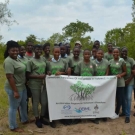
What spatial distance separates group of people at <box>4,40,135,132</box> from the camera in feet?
16.4

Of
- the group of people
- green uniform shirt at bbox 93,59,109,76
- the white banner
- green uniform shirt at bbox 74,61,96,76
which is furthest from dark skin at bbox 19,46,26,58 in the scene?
green uniform shirt at bbox 93,59,109,76

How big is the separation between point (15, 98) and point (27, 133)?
838mm

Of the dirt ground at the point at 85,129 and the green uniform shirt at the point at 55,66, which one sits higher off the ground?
the green uniform shirt at the point at 55,66

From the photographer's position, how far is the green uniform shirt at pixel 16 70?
15.7 ft

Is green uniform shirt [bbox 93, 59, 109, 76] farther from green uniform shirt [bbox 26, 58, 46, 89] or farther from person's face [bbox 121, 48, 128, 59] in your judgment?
green uniform shirt [bbox 26, 58, 46, 89]

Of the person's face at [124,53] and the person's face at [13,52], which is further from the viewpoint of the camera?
the person's face at [124,53]

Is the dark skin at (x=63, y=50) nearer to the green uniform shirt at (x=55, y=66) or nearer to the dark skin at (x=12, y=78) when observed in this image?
the green uniform shirt at (x=55, y=66)

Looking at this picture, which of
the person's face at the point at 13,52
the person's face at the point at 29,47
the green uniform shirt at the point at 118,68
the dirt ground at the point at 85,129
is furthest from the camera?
the person's face at the point at 29,47

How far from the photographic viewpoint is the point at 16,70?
4945 mm

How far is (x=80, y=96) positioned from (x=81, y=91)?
5.2 inches

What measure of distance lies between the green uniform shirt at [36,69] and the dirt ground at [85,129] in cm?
100

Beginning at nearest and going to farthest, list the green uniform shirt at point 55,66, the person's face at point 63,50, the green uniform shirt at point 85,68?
the green uniform shirt at point 55,66 < the green uniform shirt at point 85,68 < the person's face at point 63,50

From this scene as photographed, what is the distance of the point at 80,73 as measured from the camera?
5.62 m

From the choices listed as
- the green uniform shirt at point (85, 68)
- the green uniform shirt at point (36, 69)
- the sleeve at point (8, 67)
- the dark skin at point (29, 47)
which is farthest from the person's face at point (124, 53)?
the sleeve at point (8, 67)
